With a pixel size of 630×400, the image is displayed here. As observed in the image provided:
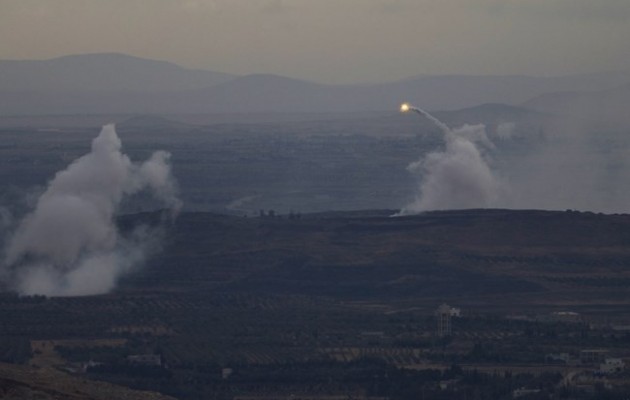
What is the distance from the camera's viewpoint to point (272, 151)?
18412 cm

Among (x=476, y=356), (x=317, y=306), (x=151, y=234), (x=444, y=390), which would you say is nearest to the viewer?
(x=444, y=390)

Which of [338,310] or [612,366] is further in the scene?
[338,310]

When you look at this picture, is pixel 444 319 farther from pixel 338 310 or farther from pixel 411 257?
pixel 411 257

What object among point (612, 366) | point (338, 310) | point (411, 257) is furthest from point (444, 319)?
point (411, 257)

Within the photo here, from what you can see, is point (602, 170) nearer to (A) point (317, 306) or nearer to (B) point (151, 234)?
(B) point (151, 234)

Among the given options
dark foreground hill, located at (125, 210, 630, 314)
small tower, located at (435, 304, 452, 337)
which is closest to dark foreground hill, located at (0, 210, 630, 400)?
dark foreground hill, located at (125, 210, 630, 314)

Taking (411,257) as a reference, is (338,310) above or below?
below

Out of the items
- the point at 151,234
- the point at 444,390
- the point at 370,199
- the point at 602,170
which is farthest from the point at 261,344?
the point at 602,170

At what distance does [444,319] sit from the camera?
76062 mm

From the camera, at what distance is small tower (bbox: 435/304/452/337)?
242 feet

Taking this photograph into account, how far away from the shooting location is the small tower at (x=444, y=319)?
73675 millimetres

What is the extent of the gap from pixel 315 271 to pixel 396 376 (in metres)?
27.7

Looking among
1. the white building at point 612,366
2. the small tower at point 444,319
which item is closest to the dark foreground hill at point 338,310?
the small tower at point 444,319

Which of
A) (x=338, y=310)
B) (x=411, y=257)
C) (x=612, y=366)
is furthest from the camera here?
(x=411, y=257)
